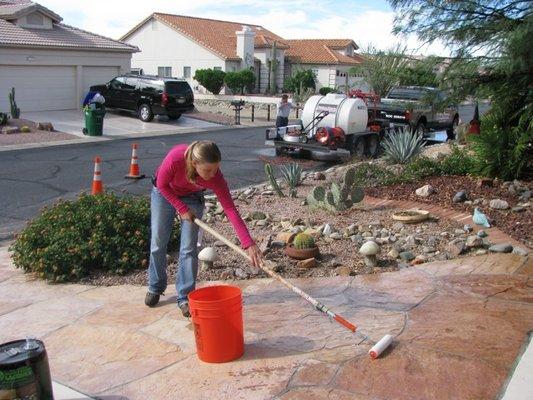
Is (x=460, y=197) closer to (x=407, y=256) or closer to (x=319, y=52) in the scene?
(x=407, y=256)

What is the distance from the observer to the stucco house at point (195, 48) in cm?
4519

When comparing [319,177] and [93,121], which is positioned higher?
[93,121]

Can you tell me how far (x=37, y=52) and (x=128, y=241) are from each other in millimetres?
22179

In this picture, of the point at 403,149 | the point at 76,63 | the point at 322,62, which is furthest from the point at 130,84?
the point at 322,62

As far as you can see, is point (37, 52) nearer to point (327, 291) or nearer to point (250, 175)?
point (250, 175)

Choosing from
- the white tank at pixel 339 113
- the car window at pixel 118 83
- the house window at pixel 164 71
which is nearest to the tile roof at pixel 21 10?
the car window at pixel 118 83

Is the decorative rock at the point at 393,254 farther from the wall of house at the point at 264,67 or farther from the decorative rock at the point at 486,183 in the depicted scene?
the wall of house at the point at 264,67

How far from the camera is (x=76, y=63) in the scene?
1095 inches

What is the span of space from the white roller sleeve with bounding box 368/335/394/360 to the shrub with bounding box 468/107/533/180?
232 inches

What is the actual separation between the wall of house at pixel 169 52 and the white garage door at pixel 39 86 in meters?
16.5

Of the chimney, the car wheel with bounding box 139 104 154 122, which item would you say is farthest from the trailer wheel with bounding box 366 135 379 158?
the chimney

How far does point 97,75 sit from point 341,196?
2335cm

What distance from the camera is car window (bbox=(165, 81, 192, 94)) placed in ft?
85.0

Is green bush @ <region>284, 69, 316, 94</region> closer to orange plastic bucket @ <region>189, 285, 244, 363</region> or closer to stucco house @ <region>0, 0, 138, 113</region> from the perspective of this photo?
stucco house @ <region>0, 0, 138, 113</region>
